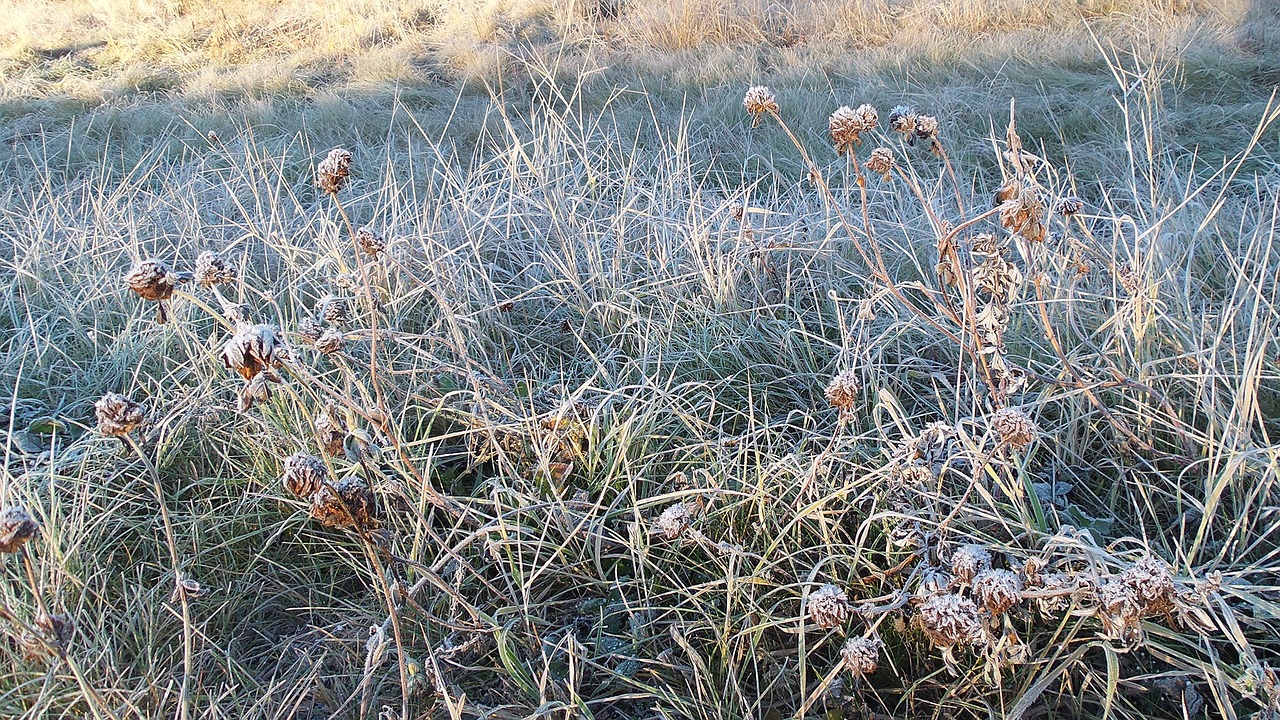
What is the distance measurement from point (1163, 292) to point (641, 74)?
12.2ft

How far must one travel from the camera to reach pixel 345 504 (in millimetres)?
1081

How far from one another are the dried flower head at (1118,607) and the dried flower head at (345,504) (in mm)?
917

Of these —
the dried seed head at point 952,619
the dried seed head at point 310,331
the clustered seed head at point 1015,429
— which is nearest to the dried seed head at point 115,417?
the dried seed head at point 310,331

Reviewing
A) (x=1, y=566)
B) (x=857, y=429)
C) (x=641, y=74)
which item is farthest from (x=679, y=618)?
(x=641, y=74)

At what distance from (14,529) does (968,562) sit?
1105mm

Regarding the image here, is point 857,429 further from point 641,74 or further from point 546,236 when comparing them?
point 641,74

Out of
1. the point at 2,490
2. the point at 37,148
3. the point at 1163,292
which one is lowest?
the point at 37,148

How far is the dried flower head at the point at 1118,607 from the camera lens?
1.03 m

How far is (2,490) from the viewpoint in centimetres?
141

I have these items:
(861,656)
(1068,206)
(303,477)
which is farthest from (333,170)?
(1068,206)

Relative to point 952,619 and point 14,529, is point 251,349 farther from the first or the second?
point 952,619

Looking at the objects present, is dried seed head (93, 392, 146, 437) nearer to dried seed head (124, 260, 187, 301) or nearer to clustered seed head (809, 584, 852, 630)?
dried seed head (124, 260, 187, 301)

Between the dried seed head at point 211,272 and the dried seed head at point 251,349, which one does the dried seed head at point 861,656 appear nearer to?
the dried seed head at point 251,349

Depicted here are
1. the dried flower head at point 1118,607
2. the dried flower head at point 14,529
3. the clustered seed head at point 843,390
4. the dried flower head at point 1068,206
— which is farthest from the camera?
the dried flower head at point 1068,206
